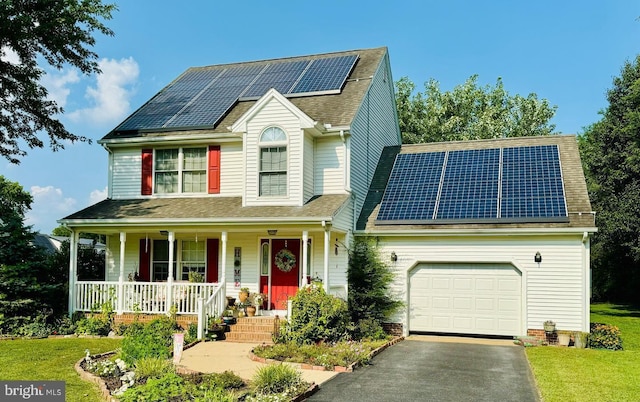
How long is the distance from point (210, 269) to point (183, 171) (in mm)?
3198

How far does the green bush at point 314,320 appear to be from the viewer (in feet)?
42.3

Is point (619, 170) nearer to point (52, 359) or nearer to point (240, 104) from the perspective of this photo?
point (240, 104)

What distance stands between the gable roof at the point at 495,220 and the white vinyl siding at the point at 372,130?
1.21 ft

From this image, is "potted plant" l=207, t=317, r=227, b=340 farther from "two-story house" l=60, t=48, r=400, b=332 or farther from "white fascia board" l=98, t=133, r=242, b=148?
"white fascia board" l=98, t=133, r=242, b=148

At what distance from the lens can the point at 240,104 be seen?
18.5 meters

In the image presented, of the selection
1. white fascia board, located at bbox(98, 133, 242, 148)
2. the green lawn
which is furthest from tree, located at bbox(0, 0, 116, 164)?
the green lawn

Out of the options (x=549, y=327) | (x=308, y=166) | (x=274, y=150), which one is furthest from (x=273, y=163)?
(x=549, y=327)

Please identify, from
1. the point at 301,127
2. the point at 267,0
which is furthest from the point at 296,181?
the point at 267,0

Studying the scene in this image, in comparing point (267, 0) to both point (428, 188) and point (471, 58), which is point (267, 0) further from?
point (471, 58)

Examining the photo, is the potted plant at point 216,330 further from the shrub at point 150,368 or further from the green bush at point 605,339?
the green bush at point 605,339

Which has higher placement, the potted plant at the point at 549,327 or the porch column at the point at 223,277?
the porch column at the point at 223,277

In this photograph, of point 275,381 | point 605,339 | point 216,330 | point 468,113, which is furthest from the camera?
point 468,113

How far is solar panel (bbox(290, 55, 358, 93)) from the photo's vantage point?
1825 centimetres

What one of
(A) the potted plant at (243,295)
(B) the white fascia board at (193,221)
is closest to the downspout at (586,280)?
(B) the white fascia board at (193,221)
